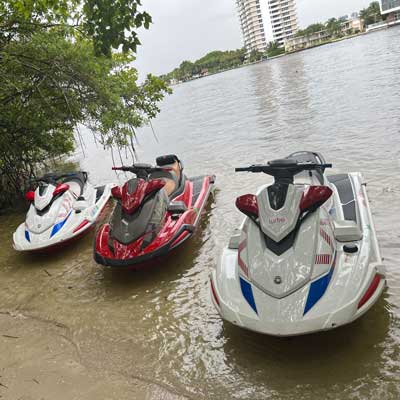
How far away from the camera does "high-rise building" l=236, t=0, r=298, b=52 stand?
125812 millimetres

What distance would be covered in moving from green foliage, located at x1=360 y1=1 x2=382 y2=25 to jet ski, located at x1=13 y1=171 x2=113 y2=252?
307 feet

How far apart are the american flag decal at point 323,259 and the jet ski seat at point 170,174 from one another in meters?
3.33

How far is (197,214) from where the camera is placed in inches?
226

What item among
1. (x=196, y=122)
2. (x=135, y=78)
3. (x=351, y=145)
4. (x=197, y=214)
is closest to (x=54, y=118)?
(x=135, y=78)

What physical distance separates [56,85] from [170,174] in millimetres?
2856

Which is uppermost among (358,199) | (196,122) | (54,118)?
(54,118)

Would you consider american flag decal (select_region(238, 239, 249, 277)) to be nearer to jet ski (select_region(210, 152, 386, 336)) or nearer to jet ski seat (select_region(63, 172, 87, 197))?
jet ski (select_region(210, 152, 386, 336))

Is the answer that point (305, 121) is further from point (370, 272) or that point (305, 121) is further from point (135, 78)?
point (370, 272)

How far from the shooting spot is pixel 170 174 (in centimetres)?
636

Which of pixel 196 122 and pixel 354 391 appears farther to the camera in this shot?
pixel 196 122

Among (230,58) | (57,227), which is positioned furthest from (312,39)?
(57,227)

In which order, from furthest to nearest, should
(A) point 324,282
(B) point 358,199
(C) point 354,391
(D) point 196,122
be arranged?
(D) point 196,122 → (B) point 358,199 → (A) point 324,282 → (C) point 354,391

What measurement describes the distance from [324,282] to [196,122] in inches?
641

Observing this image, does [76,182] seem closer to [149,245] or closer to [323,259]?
[149,245]
